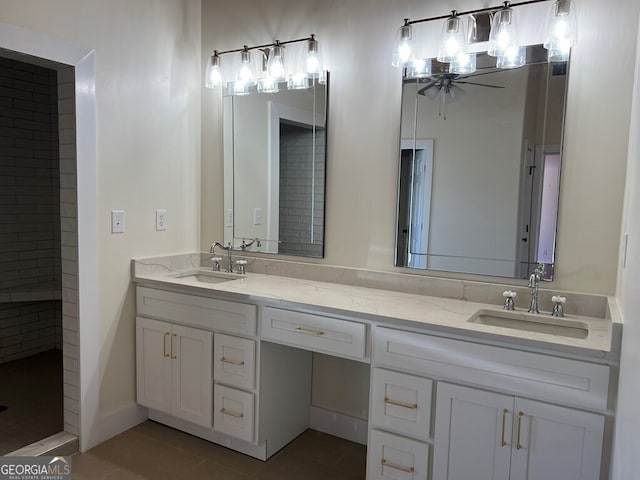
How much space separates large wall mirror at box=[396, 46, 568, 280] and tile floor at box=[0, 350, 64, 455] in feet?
7.01

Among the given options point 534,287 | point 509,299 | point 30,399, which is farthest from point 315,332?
point 30,399

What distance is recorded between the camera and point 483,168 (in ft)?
7.16

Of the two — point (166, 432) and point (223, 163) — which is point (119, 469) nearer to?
point (166, 432)

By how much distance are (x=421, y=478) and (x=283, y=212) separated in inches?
60.3

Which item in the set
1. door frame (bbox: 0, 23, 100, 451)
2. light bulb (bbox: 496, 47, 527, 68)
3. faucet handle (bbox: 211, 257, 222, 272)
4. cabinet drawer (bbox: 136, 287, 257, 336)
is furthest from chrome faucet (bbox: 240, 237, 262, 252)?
light bulb (bbox: 496, 47, 527, 68)

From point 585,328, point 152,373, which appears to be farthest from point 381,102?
point 152,373

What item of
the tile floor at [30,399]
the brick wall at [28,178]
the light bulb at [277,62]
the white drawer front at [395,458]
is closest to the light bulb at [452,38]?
the light bulb at [277,62]

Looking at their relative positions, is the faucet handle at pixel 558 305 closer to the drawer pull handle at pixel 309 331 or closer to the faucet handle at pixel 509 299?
the faucet handle at pixel 509 299

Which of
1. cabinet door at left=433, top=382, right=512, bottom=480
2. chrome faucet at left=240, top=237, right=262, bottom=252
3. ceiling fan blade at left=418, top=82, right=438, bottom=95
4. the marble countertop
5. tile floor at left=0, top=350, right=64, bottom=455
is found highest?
ceiling fan blade at left=418, top=82, right=438, bottom=95

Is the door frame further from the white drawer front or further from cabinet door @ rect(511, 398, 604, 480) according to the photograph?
cabinet door @ rect(511, 398, 604, 480)

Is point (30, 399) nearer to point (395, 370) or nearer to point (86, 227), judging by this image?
point (86, 227)

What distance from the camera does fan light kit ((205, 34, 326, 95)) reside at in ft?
8.36

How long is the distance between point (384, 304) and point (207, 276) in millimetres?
1246

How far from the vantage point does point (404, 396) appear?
1.89 meters
